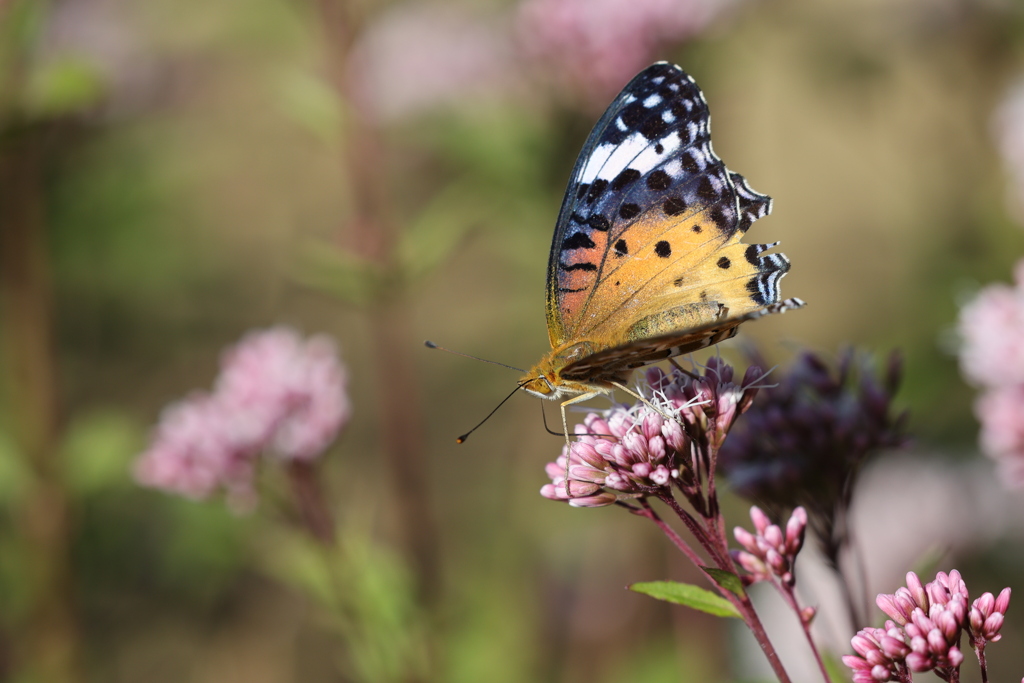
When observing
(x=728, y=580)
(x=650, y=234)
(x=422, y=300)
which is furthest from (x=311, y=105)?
(x=422, y=300)

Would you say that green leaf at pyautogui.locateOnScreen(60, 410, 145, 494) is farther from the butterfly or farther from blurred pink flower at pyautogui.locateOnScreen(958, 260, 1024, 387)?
blurred pink flower at pyautogui.locateOnScreen(958, 260, 1024, 387)

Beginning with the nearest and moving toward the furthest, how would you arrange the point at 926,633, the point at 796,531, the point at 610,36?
the point at 926,633 → the point at 796,531 → the point at 610,36

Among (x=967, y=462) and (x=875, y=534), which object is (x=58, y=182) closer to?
(x=875, y=534)

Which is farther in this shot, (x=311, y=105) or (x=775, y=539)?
(x=311, y=105)

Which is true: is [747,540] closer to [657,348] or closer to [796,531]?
[796,531]

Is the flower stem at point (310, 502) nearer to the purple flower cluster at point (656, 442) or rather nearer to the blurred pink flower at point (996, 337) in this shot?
the purple flower cluster at point (656, 442)

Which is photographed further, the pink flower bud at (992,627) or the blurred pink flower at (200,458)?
the blurred pink flower at (200,458)

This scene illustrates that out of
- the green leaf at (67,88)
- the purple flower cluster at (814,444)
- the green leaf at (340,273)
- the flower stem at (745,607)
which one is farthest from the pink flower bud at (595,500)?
the green leaf at (67,88)
